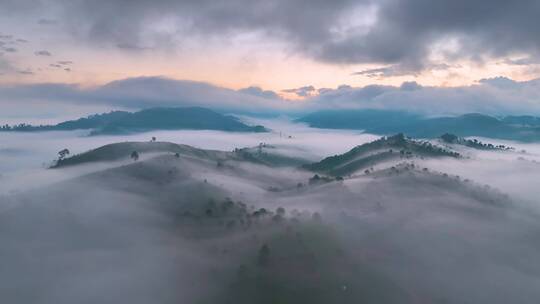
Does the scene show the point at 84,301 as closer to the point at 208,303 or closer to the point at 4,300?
the point at 4,300

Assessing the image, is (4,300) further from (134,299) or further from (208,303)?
(208,303)

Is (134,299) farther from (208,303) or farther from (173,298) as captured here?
(208,303)

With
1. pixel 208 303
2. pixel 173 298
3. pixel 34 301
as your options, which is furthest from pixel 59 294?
pixel 208 303

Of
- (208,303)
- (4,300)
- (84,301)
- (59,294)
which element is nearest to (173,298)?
(208,303)

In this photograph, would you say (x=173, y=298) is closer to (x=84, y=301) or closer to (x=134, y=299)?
(x=134, y=299)

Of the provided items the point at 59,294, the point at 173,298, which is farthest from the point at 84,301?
the point at 173,298

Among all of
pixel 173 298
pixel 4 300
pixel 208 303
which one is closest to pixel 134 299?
pixel 173 298
